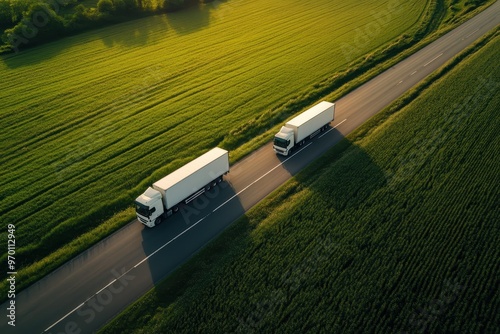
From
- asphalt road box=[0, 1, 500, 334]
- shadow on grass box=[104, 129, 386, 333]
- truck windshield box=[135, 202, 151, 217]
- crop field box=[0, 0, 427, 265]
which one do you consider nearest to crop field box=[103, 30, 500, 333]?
shadow on grass box=[104, 129, 386, 333]

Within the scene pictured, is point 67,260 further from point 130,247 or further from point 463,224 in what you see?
point 463,224

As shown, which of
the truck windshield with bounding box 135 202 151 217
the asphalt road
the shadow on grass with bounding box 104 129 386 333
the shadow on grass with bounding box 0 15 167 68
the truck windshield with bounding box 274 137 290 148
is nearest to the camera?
the shadow on grass with bounding box 104 129 386 333

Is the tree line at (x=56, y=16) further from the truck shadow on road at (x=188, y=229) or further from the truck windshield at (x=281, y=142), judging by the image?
the truck windshield at (x=281, y=142)

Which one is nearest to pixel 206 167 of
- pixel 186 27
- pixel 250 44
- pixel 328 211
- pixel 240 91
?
pixel 328 211

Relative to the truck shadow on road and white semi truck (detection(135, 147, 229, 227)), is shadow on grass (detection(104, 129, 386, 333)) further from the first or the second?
white semi truck (detection(135, 147, 229, 227))

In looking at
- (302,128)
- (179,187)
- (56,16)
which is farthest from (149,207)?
(56,16)

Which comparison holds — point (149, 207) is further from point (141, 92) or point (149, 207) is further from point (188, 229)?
Answer: point (141, 92)

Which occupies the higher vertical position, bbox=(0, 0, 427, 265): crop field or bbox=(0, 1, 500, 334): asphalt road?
bbox=(0, 0, 427, 265): crop field
